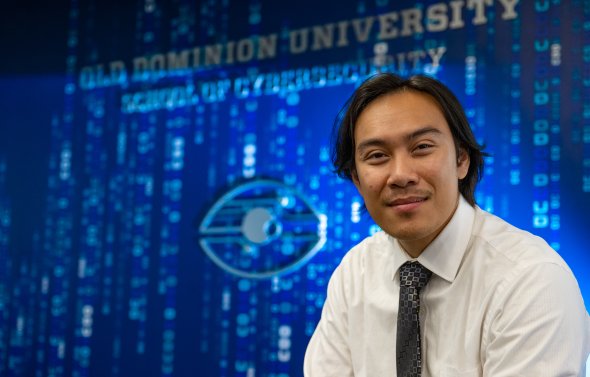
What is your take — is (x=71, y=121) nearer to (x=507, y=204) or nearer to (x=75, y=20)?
(x=75, y=20)

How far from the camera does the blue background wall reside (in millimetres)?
2234

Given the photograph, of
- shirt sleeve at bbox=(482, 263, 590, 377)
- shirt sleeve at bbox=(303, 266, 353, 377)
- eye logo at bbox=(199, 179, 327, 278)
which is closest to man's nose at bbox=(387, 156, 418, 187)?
shirt sleeve at bbox=(482, 263, 590, 377)

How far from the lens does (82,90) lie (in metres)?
3.16

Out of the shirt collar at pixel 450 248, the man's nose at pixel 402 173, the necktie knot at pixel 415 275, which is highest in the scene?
the man's nose at pixel 402 173

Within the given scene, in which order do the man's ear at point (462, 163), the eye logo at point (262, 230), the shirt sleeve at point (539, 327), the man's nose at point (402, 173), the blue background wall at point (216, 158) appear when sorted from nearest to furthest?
the shirt sleeve at point (539, 327), the man's nose at point (402, 173), the man's ear at point (462, 163), the blue background wall at point (216, 158), the eye logo at point (262, 230)

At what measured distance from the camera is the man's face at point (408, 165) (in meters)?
1.27

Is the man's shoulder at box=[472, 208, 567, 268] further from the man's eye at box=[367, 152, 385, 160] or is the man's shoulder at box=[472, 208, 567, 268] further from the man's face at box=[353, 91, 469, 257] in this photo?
the man's eye at box=[367, 152, 385, 160]

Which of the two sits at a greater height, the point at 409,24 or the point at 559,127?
the point at 409,24

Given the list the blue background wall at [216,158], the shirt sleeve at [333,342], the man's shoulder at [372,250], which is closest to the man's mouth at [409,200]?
the man's shoulder at [372,250]

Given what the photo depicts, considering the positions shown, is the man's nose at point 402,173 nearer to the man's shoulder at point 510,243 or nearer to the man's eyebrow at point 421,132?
the man's eyebrow at point 421,132

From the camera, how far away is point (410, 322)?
1332 millimetres

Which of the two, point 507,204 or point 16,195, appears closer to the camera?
point 507,204

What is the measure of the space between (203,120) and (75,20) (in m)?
0.92

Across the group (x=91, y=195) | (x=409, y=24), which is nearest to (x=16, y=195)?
(x=91, y=195)
